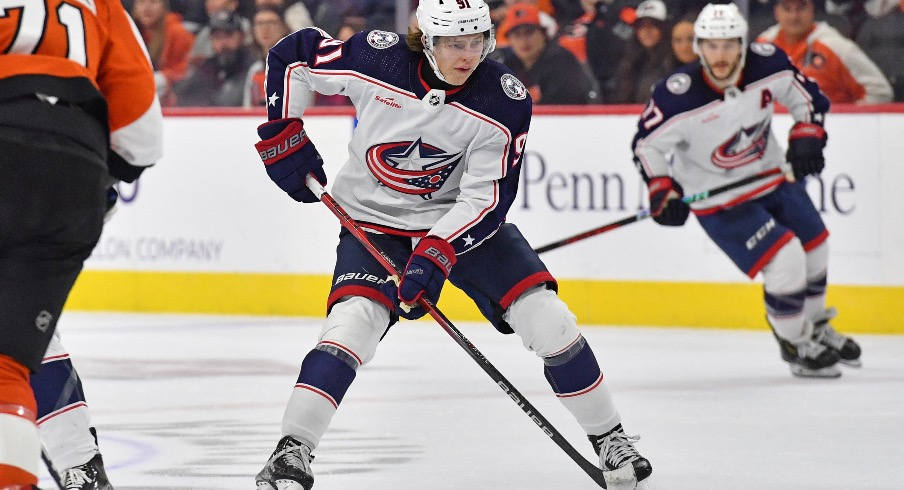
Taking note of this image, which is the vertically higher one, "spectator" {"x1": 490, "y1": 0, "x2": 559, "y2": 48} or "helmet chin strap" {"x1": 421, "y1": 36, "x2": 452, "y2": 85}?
"helmet chin strap" {"x1": 421, "y1": 36, "x2": 452, "y2": 85}

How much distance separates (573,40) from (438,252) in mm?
3757

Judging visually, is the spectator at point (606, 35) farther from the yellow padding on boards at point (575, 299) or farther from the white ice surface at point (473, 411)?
the white ice surface at point (473, 411)

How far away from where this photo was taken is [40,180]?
78.7 inches

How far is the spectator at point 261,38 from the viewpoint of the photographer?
23.7 ft

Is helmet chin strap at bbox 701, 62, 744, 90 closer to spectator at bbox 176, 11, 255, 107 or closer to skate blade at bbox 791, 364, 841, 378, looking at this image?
skate blade at bbox 791, 364, 841, 378

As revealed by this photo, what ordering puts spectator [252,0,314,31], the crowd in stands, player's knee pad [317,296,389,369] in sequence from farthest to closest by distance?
1. spectator [252,0,314,31]
2. the crowd in stands
3. player's knee pad [317,296,389,369]

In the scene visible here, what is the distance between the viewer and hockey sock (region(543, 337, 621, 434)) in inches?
123

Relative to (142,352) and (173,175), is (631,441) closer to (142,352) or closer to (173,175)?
(142,352)

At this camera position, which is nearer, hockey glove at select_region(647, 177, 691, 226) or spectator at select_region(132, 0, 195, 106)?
hockey glove at select_region(647, 177, 691, 226)

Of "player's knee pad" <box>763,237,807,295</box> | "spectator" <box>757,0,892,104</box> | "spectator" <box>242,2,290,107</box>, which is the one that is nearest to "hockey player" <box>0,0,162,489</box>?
"player's knee pad" <box>763,237,807,295</box>

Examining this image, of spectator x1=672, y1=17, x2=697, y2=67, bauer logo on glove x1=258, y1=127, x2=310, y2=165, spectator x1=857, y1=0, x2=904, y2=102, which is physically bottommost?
spectator x1=672, y1=17, x2=697, y2=67

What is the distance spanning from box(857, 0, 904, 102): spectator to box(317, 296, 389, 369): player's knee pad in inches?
142

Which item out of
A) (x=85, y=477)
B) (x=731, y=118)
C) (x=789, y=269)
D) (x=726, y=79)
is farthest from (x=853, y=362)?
(x=85, y=477)

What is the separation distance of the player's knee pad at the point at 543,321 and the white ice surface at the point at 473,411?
0.34 m
